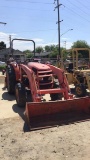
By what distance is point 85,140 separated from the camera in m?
4.93

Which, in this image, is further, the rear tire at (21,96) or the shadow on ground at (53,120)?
the rear tire at (21,96)

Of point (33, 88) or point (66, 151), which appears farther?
point (33, 88)

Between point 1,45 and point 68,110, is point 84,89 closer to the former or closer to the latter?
point 68,110

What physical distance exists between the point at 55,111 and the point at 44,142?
4.82 ft

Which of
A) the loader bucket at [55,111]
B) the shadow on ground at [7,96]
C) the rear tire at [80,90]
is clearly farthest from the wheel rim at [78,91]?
the loader bucket at [55,111]

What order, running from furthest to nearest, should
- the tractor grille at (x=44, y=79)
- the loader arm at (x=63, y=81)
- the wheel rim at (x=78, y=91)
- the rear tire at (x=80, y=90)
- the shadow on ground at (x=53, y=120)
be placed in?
the wheel rim at (x=78, y=91) < the rear tire at (x=80, y=90) < the tractor grille at (x=44, y=79) < the loader arm at (x=63, y=81) < the shadow on ground at (x=53, y=120)

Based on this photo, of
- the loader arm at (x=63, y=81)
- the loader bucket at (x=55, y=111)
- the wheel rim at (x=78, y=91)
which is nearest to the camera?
the loader bucket at (x=55, y=111)

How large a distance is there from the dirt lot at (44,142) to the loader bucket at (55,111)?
1.02 ft

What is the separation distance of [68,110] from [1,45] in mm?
83935

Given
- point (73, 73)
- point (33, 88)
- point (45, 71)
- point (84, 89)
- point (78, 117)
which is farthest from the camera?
point (73, 73)

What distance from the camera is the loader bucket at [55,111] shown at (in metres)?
5.93

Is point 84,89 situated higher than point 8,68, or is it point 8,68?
point 8,68

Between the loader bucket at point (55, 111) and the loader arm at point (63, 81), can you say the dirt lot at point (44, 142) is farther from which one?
the loader arm at point (63, 81)

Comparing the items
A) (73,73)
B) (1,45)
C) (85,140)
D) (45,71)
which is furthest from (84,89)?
(1,45)
